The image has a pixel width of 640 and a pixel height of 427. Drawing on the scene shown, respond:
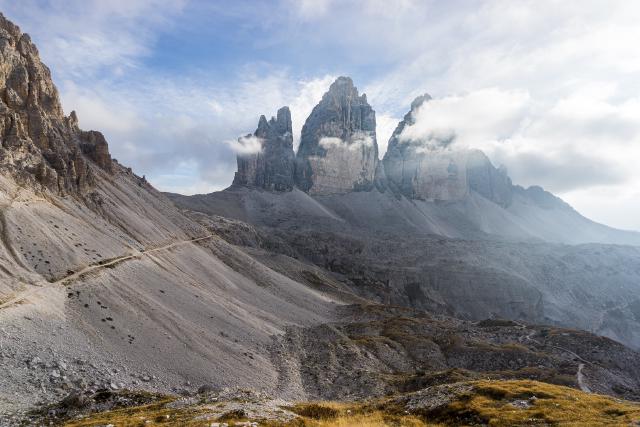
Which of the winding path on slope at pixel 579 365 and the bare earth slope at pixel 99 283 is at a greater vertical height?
the bare earth slope at pixel 99 283

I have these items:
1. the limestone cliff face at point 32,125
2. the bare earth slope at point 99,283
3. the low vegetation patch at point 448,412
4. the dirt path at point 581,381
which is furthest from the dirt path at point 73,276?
the dirt path at point 581,381

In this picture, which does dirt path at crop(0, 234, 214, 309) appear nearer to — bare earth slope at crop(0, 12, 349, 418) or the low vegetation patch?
bare earth slope at crop(0, 12, 349, 418)

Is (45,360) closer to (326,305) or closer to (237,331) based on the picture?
(237,331)

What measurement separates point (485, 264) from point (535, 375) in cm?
13442

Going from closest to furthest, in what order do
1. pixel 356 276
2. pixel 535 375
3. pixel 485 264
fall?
pixel 535 375 < pixel 356 276 < pixel 485 264

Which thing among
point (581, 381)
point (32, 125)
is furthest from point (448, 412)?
point (32, 125)

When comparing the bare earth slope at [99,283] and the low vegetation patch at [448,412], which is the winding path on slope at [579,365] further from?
the bare earth slope at [99,283]

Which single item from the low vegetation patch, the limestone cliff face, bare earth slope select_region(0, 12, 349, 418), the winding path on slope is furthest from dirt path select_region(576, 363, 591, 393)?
the limestone cliff face

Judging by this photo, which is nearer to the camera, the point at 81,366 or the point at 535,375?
the point at 81,366

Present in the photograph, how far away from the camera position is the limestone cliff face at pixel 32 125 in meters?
65.6

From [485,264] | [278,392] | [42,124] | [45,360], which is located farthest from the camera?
[485,264]

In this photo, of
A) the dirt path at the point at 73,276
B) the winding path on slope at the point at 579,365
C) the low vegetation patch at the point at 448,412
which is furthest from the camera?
the winding path on slope at the point at 579,365

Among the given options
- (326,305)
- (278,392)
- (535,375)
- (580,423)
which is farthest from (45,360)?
(326,305)

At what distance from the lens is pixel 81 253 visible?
55.3 metres
